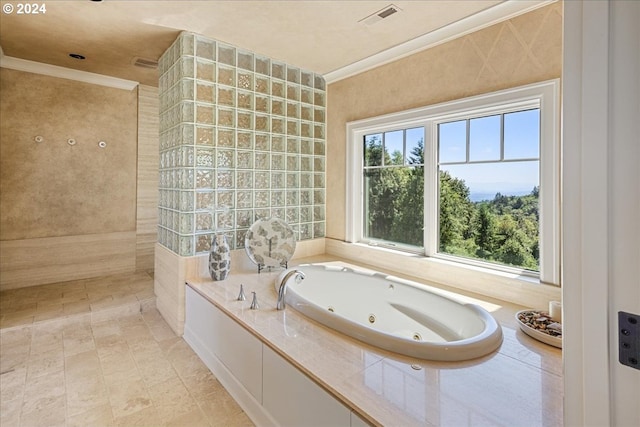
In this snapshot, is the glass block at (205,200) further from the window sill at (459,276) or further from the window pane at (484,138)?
the window pane at (484,138)

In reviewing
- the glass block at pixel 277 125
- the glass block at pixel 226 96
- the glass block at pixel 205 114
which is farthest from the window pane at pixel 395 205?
the glass block at pixel 205 114

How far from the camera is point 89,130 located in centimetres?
369

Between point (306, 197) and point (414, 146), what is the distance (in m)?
1.26

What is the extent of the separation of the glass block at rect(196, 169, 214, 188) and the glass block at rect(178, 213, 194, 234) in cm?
26

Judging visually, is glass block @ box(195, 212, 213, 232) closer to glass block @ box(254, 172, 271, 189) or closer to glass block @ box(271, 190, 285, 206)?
glass block @ box(254, 172, 271, 189)

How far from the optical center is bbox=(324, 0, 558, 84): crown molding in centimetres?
206

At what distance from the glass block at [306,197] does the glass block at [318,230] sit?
27 centimetres

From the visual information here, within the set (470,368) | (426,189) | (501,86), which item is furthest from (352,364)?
(501,86)

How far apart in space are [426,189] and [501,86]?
0.93 metres

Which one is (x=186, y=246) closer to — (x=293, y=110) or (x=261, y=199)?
(x=261, y=199)

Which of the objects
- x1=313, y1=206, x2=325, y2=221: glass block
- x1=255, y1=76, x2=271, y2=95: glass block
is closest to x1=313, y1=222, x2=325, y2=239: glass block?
x1=313, y1=206, x2=325, y2=221: glass block

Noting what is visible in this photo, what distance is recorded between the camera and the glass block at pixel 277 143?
317cm

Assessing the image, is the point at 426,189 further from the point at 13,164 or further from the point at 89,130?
the point at 13,164

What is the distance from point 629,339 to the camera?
48 centimetres
